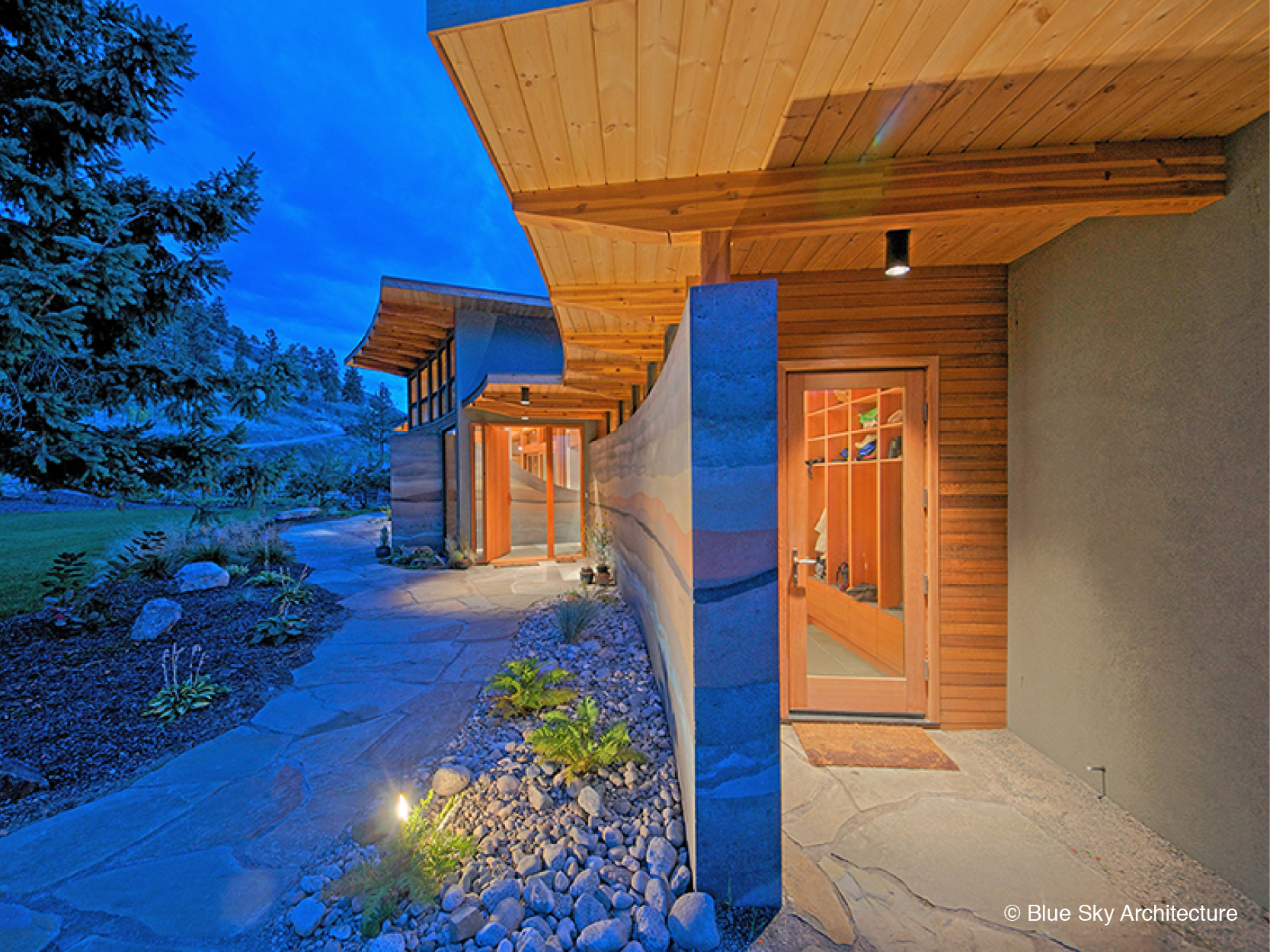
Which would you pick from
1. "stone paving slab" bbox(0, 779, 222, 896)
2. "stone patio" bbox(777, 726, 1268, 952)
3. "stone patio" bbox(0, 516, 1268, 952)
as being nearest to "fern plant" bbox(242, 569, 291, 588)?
"stone patio" bbox(0, 516, 1268, 952)

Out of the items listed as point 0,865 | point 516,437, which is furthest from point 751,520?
point 516,437

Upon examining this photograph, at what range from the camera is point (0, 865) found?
191 centimetres

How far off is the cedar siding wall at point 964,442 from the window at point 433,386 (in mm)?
8557

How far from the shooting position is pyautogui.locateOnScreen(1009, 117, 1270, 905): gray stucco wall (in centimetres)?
195

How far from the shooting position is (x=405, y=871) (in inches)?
69.4

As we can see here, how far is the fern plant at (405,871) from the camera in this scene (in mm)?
1663

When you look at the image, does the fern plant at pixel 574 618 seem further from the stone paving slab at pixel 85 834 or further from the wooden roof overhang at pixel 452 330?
the wooden roof overhang at pixel 452 330

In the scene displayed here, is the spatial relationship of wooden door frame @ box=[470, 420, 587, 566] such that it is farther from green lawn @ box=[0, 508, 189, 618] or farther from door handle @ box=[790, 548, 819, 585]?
door handle @ box=[790, 548, 819, 585]

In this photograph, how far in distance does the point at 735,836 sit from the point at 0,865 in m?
2.80

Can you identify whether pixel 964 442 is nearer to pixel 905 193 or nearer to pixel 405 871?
pixel 905 193

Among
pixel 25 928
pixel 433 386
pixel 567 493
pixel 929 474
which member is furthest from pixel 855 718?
pixel 567 493

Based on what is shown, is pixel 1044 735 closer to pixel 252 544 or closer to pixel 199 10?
pixel 252 544

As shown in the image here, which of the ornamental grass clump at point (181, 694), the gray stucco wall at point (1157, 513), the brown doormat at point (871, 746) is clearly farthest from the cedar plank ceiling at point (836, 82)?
the ornamental grass clump at point (181, 694)

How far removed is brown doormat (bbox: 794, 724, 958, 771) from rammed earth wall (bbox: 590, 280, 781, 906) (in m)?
1.33
